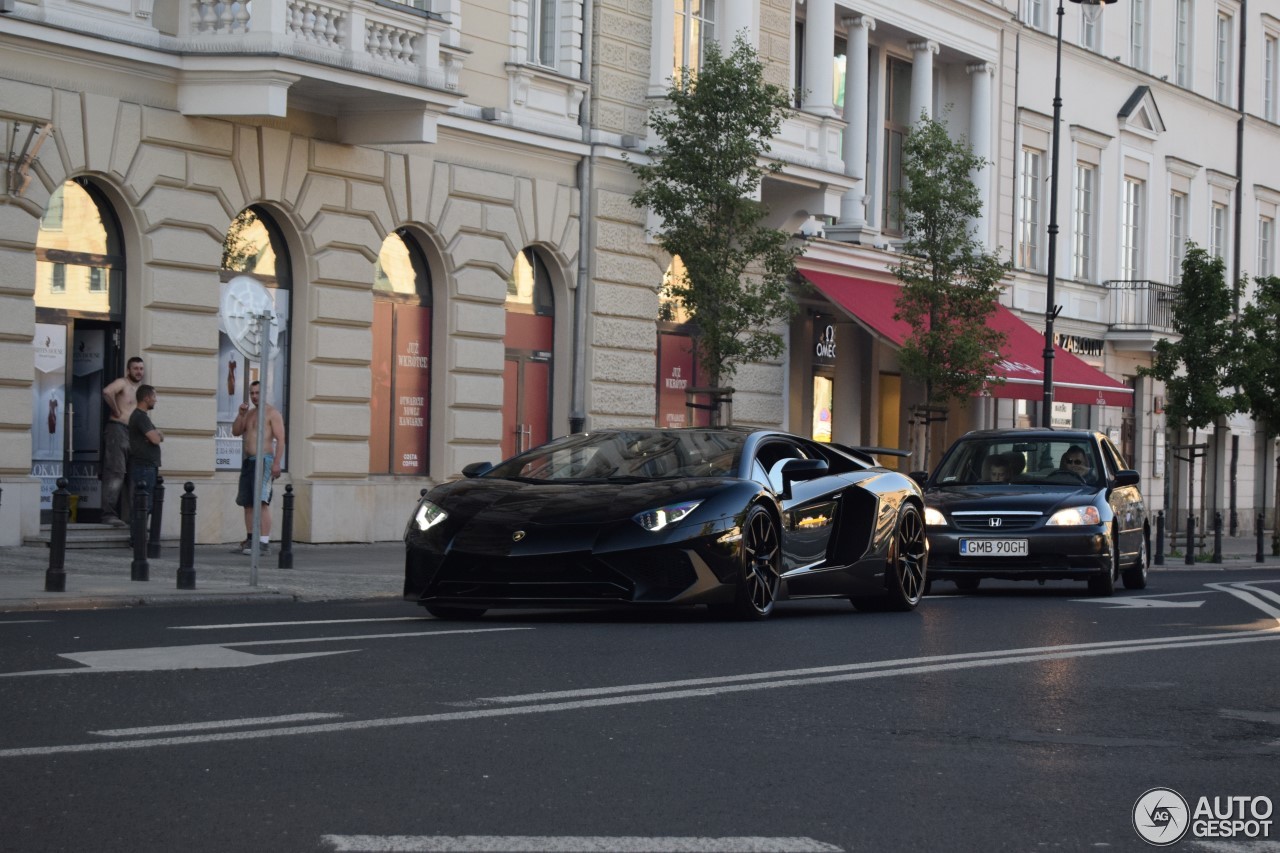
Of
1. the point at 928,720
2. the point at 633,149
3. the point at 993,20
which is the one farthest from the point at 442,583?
the point at 993,20

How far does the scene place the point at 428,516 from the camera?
43.2ft

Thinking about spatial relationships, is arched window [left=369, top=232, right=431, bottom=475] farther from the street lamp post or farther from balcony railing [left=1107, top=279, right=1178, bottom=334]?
balcony railing [left=1107, top=279, right=1178, bottom=334]

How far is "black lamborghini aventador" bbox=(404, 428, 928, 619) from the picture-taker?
41.8 ft

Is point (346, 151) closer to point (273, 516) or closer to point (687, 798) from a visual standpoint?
point (273, 516)

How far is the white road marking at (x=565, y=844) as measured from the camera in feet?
18.5

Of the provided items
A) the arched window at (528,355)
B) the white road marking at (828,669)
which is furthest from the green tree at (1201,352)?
the white road marking at (828,669)

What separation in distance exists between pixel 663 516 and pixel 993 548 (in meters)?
6.96

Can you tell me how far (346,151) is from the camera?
25266mm

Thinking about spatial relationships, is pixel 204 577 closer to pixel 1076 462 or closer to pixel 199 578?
pixel 199 578

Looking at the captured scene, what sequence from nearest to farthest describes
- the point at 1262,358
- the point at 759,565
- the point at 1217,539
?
the point at 759,565 → the point at 1217,539 → the point at 1262,358

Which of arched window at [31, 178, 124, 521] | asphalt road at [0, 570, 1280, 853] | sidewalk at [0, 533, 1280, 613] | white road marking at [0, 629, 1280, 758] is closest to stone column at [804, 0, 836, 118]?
sidewalk at [0, 533, 1280, 613]

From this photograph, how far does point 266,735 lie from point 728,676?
9.87 ft

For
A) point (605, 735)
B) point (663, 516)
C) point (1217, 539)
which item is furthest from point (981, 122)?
point (605, 735)

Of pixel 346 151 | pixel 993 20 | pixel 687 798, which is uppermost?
pixel 993 20
